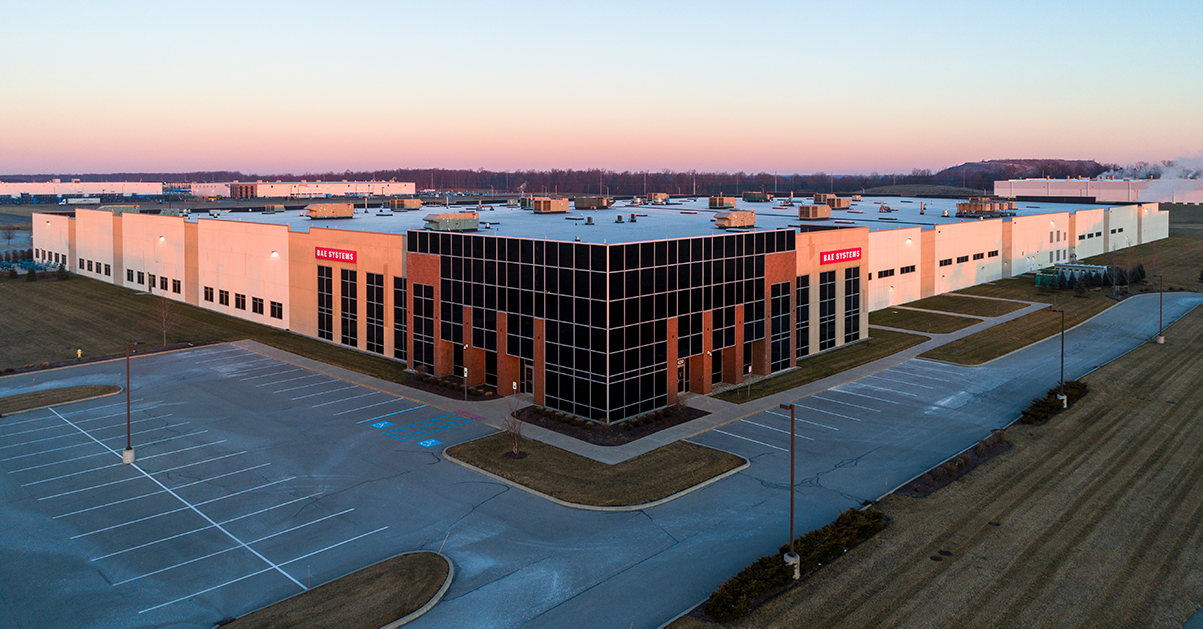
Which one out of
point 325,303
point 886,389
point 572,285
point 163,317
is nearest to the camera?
point 572,285

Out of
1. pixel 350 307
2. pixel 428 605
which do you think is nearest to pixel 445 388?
pixel 350 307

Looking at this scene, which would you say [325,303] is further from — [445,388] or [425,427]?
[425,427]

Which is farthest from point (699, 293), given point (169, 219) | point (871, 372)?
point (169, 219)

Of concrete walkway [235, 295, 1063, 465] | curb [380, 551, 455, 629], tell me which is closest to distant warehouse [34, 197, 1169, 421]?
concrete walkway [235, 295, 1063, 465]

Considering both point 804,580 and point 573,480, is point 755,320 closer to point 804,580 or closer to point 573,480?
point 573,480

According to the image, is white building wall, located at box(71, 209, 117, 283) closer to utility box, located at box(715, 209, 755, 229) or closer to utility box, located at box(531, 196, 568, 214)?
utility box, located at box(531, 196, 568, 214)

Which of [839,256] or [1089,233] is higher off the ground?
[1089,233]
